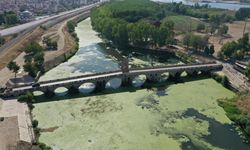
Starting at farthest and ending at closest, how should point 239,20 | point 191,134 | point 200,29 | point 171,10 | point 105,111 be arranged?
point 171,10 → point 239,20 → point 200,29 → point 105,111 → point 191,134

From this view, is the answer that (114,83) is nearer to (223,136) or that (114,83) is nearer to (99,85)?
(99,85)

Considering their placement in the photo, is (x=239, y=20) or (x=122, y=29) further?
(x=239, y=20)

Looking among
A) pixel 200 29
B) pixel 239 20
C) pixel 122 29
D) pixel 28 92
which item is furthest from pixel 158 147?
pixel 239 20

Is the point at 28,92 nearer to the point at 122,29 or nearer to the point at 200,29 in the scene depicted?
the point at 122,29

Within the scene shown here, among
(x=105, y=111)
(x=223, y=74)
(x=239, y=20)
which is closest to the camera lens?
(x=105, y=111)

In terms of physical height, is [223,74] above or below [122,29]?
below

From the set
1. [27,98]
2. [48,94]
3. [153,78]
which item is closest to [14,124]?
[27,98]
